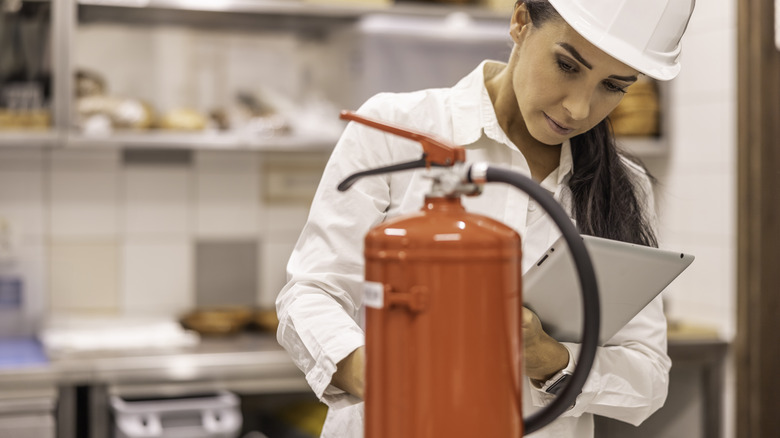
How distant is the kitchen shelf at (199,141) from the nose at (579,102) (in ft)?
5.65

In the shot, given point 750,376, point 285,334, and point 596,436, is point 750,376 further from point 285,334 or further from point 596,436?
point 285,334

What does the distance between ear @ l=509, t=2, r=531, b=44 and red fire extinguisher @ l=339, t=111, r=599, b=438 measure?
0.37m

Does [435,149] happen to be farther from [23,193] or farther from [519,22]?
[23,193]

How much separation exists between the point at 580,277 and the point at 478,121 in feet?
1.44

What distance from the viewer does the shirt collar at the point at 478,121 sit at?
1.07 metres

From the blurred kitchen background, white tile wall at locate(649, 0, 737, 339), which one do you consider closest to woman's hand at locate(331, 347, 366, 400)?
the blurred kitchen background

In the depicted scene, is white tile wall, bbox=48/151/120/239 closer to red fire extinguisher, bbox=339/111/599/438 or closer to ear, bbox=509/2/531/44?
ear, bbox=509/2/531/44

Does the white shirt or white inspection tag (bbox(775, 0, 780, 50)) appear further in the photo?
white inspection tag (bbox(775, 0, 780, 50))

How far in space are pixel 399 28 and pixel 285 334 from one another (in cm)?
161

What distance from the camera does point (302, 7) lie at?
8.66ft

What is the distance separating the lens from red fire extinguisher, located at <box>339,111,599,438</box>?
680 mm

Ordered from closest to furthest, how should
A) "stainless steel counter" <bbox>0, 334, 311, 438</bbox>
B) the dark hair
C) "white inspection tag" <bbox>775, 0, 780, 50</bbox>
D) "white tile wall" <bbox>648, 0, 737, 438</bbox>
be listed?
1. the dark hair
2. "stainless steel counter" <bbox>0, 334, 311, 438</bbox>
3. "white inspection tag" <bbox>775, 0, 780, 50</bbox>
4. "white tile wall" <bbox>648, 0, 737, 438</bbox>

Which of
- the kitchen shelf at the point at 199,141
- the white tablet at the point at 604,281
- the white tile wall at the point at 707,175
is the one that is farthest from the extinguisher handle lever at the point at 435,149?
the white tile wall at the point at 707,175

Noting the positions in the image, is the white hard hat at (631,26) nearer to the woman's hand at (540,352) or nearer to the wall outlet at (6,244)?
the woman's hand at (540,352)
